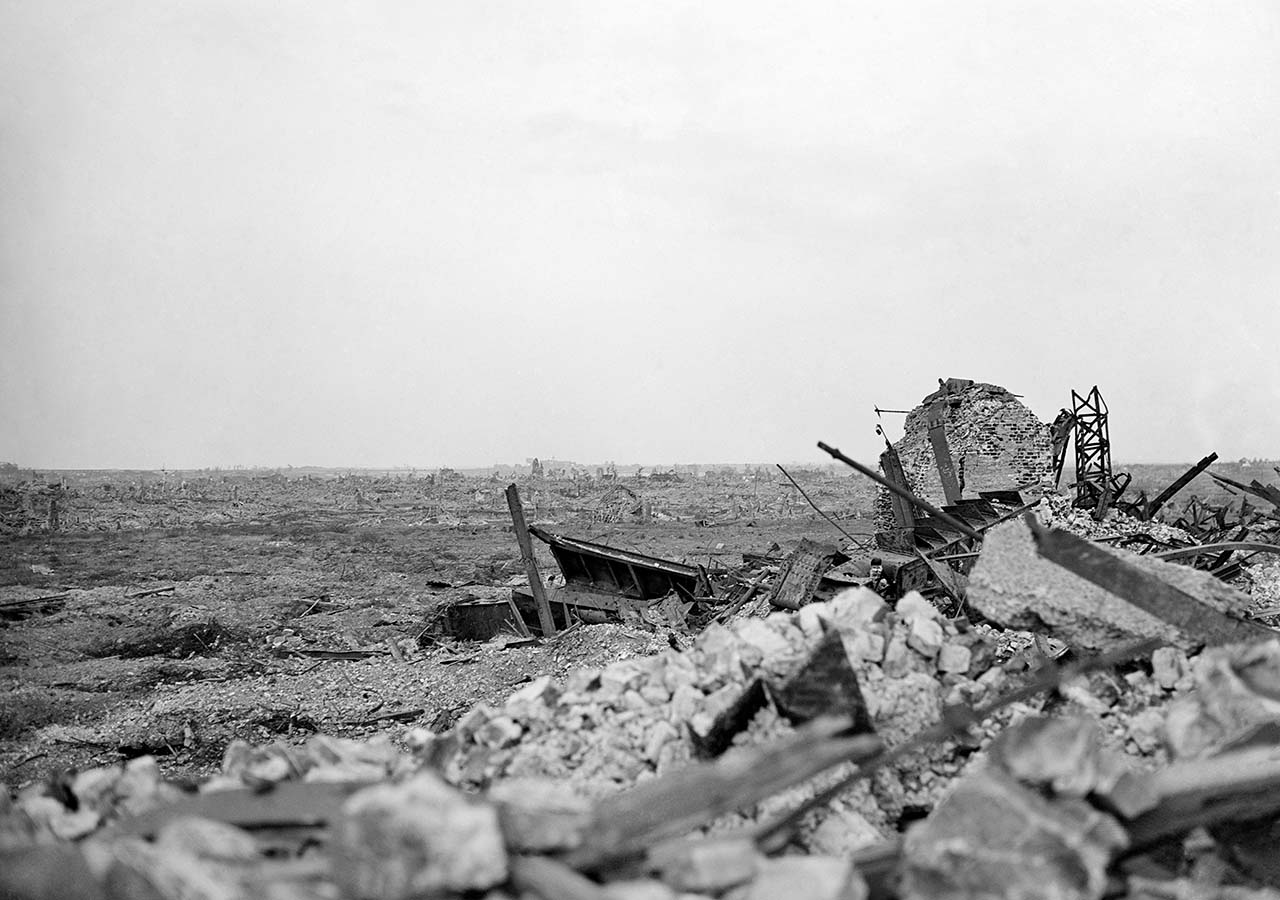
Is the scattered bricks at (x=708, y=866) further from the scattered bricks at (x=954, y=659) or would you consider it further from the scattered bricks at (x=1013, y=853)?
the scattered bricks at (x=954, y=659)

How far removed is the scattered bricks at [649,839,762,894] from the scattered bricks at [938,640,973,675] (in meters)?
1.98

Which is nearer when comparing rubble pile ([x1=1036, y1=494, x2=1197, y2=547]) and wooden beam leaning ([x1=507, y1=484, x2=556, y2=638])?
rubble pile ([x1=1036, y1=494, x2=1197, y2=547])

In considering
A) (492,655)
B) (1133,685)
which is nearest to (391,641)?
(492,655)

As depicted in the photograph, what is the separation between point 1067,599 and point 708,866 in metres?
2.50

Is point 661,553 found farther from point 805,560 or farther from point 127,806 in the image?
point 127,806

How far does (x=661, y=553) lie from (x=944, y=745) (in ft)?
60.3

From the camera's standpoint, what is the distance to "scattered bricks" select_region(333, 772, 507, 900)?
1855mm

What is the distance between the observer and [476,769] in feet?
10.2

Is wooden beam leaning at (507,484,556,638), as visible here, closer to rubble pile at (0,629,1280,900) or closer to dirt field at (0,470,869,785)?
dirt field at (0,470,869,785)

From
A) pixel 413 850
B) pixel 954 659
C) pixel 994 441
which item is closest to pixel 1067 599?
pixel 954 659

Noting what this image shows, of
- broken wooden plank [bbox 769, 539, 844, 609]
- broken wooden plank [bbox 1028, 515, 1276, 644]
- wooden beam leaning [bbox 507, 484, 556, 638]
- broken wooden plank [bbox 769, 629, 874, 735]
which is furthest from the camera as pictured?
wooden beam leaning [bbox 507, 484, 556, 638]

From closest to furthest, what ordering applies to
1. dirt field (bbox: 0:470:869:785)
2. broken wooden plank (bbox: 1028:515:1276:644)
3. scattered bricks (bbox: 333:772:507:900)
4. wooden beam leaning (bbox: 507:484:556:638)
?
scattered bricks (bbox: 333:772:507:900)
broken wooden plank (bbox: 1028:515:1276:644)
dirt field (bbox: 0:470:869:785)
wooden beam leaning (bbox: 507:484:556:638)

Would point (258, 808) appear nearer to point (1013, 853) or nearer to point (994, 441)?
point (1013, 853)

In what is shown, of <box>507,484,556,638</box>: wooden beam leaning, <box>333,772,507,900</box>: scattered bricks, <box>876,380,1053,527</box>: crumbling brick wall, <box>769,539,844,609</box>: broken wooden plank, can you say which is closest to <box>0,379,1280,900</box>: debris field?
<box>333,772,507,900</box>: scattered bricks
